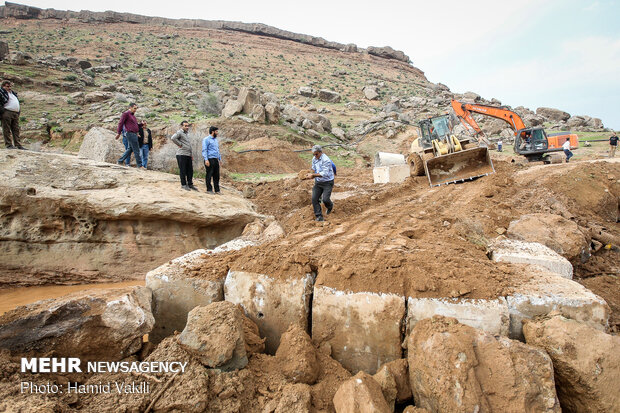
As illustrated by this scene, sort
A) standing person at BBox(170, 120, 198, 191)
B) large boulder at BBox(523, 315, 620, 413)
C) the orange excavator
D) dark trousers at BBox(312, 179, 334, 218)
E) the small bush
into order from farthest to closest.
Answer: the small bush, the orange excavator, standing person at BBox(170, 120, 198, 191), dark trousers at BBox(312, 179, 334, 218), large boulder at BBox(523, 315, 620, 413)

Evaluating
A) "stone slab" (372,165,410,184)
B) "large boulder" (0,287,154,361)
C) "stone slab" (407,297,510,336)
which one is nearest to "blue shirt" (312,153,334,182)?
"stone slab" (407,297,510,336)

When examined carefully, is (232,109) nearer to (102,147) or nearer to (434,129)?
(102,147)

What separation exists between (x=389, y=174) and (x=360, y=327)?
8.03 metres

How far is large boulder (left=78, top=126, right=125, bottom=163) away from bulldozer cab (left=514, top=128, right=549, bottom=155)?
13.6 metres

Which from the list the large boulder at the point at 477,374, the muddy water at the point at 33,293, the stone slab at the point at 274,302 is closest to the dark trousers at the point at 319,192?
the stone slab at the point at 274,302

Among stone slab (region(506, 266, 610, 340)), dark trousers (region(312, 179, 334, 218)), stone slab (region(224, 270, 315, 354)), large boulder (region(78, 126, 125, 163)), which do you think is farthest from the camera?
large boulder (region(78, 126, 125, 163))

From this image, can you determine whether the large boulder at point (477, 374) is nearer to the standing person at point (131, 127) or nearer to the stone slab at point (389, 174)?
the standing person at point (131, 127)

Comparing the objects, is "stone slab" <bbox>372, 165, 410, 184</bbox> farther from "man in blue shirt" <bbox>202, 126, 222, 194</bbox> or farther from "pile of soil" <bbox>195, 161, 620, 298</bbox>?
"man in blue shirt" <bbox>202, 126, 222, 194</bbox>

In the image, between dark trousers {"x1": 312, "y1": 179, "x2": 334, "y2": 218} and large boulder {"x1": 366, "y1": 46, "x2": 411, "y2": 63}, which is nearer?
dark trousers {"x1": 312, "y1": 179, "x2": 334, "y2": 218}

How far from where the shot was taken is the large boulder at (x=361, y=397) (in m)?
2.27

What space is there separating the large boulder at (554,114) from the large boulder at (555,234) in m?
29.7

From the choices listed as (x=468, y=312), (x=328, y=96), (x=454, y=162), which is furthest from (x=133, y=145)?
(x=328, y=96)

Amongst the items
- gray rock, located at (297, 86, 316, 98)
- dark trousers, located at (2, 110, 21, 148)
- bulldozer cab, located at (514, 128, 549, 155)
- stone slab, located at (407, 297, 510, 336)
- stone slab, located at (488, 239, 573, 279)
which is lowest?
stone slab, located at (407, 297, 510, 336)

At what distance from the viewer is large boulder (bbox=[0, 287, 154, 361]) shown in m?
2.52
